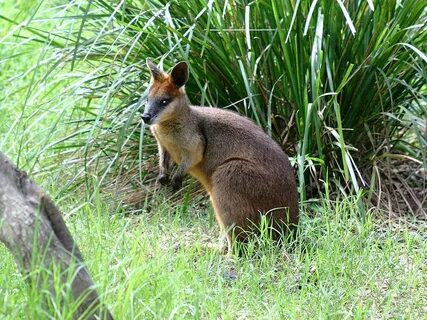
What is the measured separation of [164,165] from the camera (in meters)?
5.90

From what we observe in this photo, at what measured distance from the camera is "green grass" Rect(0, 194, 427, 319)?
3939 millimetres

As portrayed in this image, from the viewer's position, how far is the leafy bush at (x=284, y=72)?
5.93m

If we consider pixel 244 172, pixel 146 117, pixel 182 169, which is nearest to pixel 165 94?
pixel 146 117

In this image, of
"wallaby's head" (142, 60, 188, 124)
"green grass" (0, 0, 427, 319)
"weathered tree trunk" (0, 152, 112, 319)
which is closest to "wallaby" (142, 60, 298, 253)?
"wallaby's head" (142, 60, 188, 124)

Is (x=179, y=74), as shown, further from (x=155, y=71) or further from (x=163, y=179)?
(x=163, y=179)

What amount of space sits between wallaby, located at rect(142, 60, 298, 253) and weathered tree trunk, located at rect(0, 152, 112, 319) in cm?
196

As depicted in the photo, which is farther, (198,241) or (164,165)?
(164,165)

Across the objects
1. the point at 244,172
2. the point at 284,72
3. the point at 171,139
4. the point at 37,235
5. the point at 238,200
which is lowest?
the point at 238,200

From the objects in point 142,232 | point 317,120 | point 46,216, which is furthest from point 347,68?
point 46,216

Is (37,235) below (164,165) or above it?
above

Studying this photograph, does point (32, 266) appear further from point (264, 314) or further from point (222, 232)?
point (222, 232)

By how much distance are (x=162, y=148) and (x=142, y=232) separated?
2.10ft

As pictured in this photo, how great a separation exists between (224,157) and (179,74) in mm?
554

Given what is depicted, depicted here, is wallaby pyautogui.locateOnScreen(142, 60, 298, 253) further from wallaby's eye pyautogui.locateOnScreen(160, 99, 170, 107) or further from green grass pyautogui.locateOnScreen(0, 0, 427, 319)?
green grass pyautogui.locateOnScreen(0, 0, 427, 319)
